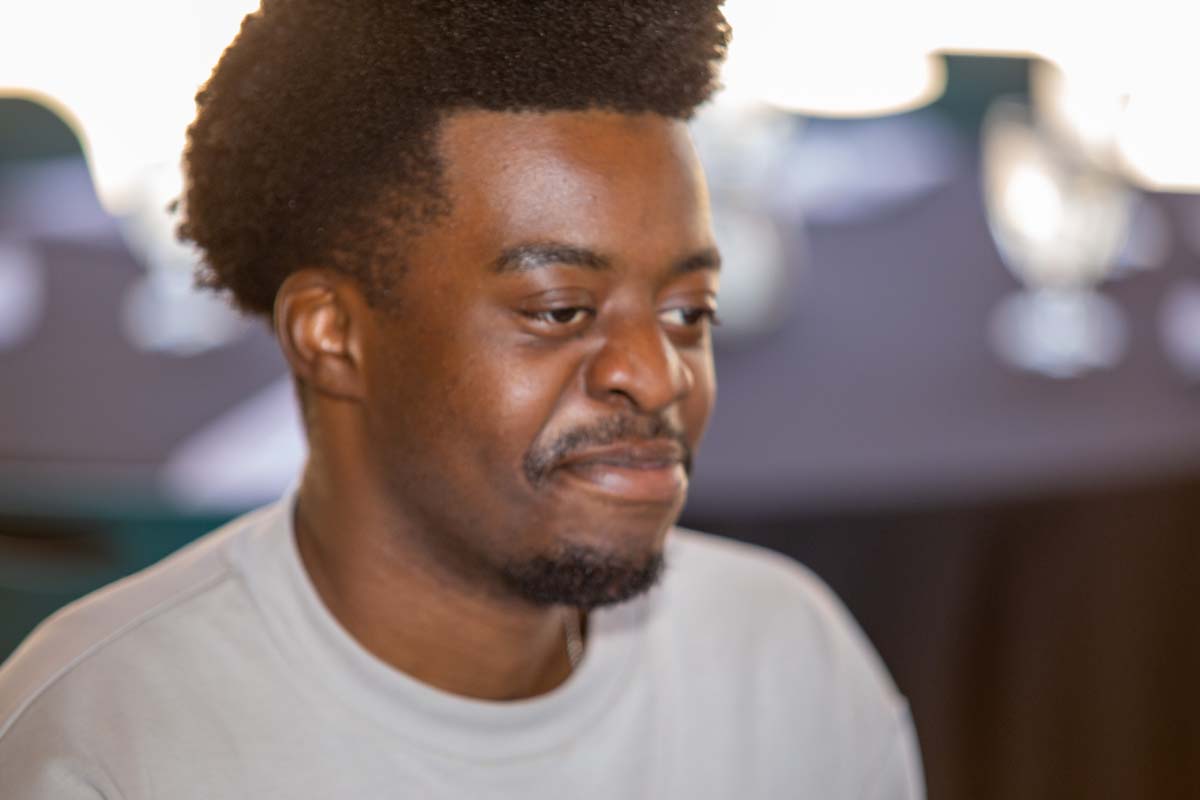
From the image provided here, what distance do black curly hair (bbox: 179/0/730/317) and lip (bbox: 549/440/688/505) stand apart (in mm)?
187

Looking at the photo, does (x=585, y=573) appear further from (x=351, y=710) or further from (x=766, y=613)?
(x=766, y=613)

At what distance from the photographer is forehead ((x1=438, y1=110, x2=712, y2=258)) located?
900mm

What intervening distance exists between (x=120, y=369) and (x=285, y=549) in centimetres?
129

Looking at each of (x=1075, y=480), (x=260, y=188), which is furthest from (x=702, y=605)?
(x=1075, y=480)

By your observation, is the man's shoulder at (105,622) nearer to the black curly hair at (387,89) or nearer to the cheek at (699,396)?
the black curly hair at (387,89)

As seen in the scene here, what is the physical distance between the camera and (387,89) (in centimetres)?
93

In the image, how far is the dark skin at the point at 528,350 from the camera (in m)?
0.91

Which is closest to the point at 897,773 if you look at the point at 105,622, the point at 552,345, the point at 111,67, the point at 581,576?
the point at 581,576

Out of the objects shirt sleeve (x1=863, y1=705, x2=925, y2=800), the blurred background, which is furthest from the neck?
the blurred background

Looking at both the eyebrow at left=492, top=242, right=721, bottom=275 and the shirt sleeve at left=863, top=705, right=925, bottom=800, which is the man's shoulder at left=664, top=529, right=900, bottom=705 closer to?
the shirt sleeve at left=863, top=705, right=925, bottom=800

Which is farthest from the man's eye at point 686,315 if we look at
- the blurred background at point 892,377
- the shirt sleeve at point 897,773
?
the blurred background at point 892,377

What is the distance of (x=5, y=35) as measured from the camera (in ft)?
6.49

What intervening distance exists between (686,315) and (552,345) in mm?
117

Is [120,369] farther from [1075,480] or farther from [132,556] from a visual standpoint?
[1075,480]
